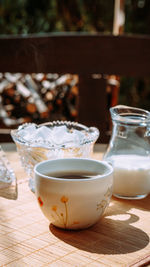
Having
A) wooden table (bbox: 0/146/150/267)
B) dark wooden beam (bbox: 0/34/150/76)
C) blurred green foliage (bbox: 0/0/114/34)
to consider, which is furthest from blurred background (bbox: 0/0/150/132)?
wooden table (bbox: 0/146/150/267)

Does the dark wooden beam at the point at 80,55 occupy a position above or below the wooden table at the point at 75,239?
above

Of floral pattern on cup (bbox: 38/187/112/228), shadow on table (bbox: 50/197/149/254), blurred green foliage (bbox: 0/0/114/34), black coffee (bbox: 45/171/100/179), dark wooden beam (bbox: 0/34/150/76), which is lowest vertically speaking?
shadow on table (bbox: 50/197/149/254)

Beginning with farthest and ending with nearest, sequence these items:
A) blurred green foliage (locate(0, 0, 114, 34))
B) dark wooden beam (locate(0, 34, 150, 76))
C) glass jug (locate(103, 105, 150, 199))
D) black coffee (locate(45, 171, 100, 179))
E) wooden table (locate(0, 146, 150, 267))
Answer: blurred green foliage (locate(0, 0, 114, 34)) < dark wooden beam (locate(0, 34, 150, 76)) < glass jug (locate(103, 105, 150, 199)) < black coffee (locate(45, 171, 100, 179)) < wooden table (locate(0, 146, 150, 267))

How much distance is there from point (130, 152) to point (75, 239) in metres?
0.25

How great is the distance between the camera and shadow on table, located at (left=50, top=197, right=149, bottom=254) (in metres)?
0.52

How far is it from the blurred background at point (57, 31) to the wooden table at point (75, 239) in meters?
2.33

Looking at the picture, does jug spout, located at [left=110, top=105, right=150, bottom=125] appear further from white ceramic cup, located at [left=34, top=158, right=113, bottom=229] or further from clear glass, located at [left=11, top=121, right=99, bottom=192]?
white ceramic cup, located at [left=34, top=158, right=113, bottom=229]

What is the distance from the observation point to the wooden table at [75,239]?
482 millimetres

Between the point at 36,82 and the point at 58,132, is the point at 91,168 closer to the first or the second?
the point at 58,132

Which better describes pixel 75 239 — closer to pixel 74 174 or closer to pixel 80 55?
pixel 74 174

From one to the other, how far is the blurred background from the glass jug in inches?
87.8

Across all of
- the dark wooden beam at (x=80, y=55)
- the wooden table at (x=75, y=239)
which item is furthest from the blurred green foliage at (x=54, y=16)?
the wooden table at (x=75, y=239)

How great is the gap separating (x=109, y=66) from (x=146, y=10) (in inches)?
94.9

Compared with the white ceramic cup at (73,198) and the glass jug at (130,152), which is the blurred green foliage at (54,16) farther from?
the white ceramic cup at (73,198)
